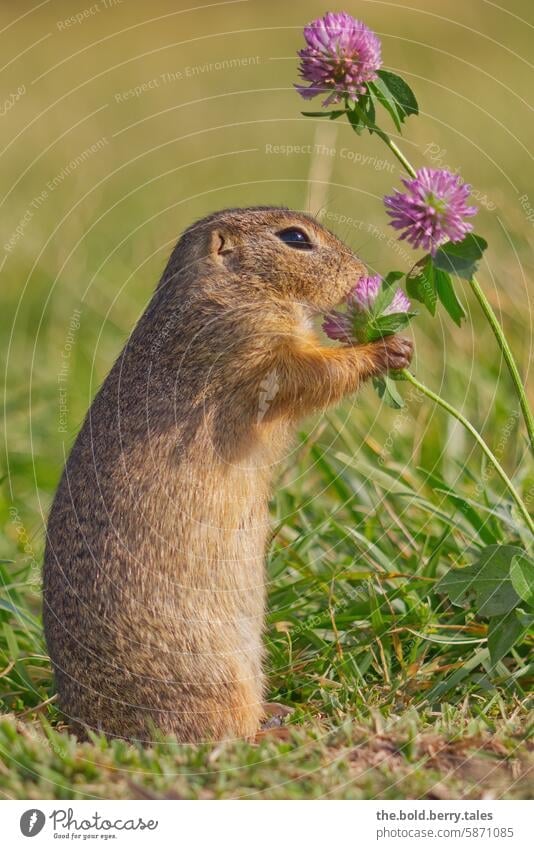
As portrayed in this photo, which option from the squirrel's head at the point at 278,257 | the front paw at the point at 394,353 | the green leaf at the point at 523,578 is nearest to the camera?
the green leaf at the point at 523,578

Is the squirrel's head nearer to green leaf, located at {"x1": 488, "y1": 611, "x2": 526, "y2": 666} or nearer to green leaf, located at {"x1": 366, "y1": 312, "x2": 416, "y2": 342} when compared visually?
green leaf, located at {"x1": 366, "y1": 312, "x2": 416, "y2": 342}

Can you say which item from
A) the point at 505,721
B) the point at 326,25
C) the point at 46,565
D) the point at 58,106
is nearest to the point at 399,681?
the point at 505,721

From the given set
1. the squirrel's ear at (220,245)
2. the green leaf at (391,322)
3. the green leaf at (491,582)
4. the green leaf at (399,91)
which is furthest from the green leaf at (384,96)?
the green leaf at (491,582)

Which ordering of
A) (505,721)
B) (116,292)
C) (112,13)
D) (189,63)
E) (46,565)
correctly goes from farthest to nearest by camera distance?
(189,63) → (112,13) → (116,292) → (46,565) → (505,721)

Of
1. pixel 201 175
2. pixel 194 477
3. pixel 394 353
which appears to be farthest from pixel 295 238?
pixel 201 175

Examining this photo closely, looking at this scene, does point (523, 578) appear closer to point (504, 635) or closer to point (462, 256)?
point (504, 635)

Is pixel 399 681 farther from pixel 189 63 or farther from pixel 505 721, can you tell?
pixel 189 63

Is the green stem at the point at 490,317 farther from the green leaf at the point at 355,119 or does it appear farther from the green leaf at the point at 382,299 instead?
the green leaf at the point at 382,299
